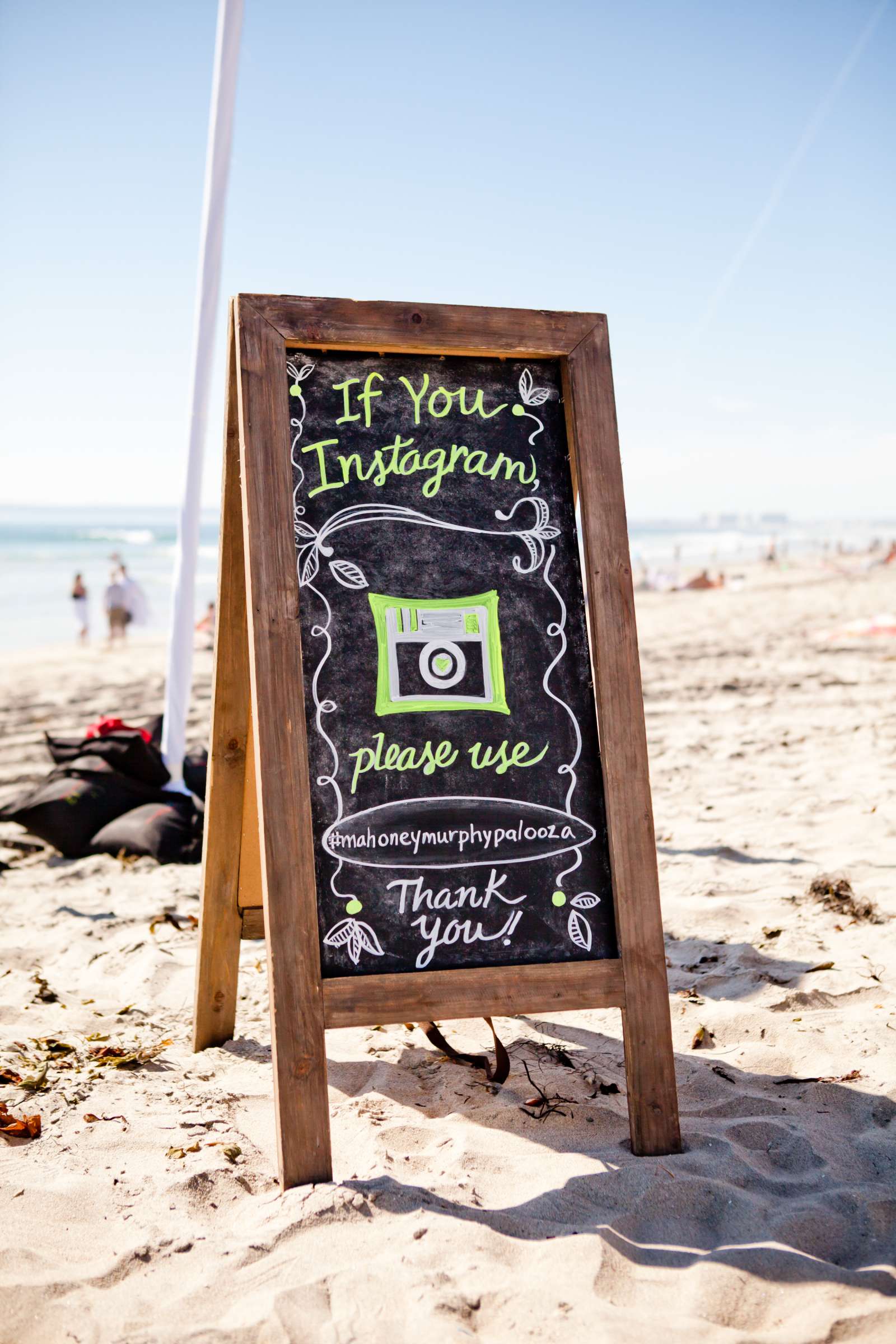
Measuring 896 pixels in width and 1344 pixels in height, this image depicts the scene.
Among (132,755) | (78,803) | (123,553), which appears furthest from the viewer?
(123,553)

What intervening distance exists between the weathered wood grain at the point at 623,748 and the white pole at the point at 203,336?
7.45 ft

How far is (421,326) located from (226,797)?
1350mm

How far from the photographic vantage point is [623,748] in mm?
2248

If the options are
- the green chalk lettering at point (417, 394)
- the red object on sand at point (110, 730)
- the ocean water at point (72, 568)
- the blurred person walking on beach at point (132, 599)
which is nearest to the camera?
the green chalk lettering at point (417, 394)

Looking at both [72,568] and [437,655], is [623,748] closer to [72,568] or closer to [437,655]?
[437,655]

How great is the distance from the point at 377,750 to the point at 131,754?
3.15 meters

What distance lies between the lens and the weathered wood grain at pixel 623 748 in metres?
2.16

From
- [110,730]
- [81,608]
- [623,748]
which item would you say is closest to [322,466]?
[623,748]

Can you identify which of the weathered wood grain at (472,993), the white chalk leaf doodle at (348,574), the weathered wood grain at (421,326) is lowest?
the weathered wood grain at (472,993)

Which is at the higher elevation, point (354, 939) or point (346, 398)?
point (346, 398)

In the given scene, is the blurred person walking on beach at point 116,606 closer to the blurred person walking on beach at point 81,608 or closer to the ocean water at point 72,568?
the blurred person walking on beach at point 81,608

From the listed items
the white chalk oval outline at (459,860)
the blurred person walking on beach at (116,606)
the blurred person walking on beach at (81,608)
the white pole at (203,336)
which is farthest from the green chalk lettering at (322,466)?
the blurred person walking on beach at (81,608)

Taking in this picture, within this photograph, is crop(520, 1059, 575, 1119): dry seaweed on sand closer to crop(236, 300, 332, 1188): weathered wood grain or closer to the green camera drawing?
crop(236, 300, 332, 1188): weathered wood grain

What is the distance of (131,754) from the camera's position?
4988mm
